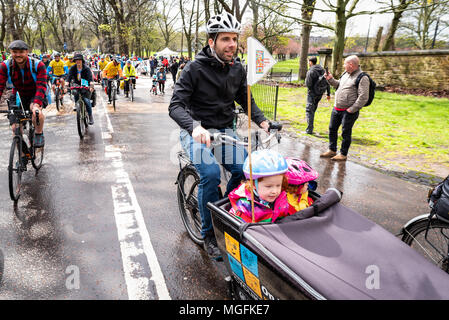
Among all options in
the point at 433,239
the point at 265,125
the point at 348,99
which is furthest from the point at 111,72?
the point at 433,239

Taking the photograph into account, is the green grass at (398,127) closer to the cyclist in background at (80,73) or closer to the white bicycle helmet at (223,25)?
the white bicycle helmet at (223,25)

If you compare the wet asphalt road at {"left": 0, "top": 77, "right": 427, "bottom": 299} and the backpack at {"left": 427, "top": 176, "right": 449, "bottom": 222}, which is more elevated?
the backpack at {"left": 427, "top": 176, "right": 449, "bottom": 222}

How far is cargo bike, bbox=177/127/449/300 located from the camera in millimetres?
1648

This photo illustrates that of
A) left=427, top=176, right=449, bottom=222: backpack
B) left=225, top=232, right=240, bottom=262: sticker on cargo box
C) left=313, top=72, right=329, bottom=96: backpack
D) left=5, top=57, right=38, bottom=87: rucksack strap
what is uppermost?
left=5, top=57, right=38, bottom=87: rucksack strap

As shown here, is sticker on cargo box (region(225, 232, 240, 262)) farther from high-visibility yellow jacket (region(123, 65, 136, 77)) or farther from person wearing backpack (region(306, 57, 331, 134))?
high-visibility yellow jacket (region(123, 65, 136, 77))

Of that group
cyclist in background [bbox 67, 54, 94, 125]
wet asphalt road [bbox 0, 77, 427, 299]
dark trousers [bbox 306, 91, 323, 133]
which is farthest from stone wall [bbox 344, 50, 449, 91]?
cyclist in background [bbox 67, 54, 94, 125]

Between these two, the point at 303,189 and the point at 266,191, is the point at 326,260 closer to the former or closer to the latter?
the point at 266,191

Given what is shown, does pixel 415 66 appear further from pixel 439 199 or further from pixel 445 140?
pixel 439 199

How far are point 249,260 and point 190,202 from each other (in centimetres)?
166

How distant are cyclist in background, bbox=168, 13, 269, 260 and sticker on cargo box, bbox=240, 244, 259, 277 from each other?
90 cm

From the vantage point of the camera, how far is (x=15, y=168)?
470 cm

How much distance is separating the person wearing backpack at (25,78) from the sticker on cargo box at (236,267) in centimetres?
426

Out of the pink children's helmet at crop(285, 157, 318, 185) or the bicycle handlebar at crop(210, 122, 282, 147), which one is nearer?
the pink children's helmet at crop(285, 157, 318, 185)
